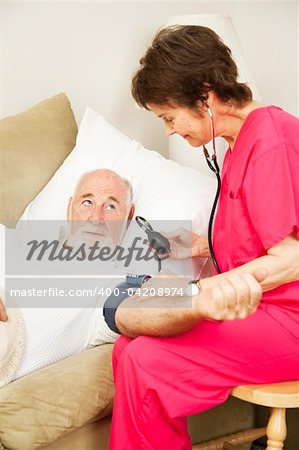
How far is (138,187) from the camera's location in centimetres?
214

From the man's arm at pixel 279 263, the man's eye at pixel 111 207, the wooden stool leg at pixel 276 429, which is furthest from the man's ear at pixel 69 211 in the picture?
the wooden stool leg at pixel 276 429

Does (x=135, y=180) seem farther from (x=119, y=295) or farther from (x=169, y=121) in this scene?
(x=119, y=295)

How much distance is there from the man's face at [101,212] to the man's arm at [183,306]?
1.17ft

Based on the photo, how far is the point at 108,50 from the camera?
2.60m

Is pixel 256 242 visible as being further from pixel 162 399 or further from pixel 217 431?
pixel 217 431

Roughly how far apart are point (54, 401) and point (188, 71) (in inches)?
31.4

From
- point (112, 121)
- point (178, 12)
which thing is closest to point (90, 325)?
point (112, 121)

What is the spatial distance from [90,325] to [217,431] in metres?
0.47

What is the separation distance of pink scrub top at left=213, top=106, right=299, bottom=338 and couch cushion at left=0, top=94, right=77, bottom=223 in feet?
2.42

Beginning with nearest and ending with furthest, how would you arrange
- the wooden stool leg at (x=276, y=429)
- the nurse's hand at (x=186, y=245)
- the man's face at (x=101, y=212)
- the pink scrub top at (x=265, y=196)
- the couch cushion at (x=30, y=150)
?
the pink scrub top at (x=265, y=196)
the wooden stool leg at (x=276, y=429)
the nurse's hand at (x=186, y=245)
the man's face at (x=101, y=212)
the couch cushion at (x=30, y=150)

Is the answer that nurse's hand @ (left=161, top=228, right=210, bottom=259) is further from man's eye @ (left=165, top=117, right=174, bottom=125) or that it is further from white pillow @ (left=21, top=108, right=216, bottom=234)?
man's eye @ (left=165, top=117, right=174, bottom=125)

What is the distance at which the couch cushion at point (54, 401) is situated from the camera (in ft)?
5.24

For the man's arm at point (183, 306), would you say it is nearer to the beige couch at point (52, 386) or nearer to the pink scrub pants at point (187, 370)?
the pink scrub pants at point (187, 370)

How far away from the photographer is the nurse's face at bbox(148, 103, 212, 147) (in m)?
1.78
